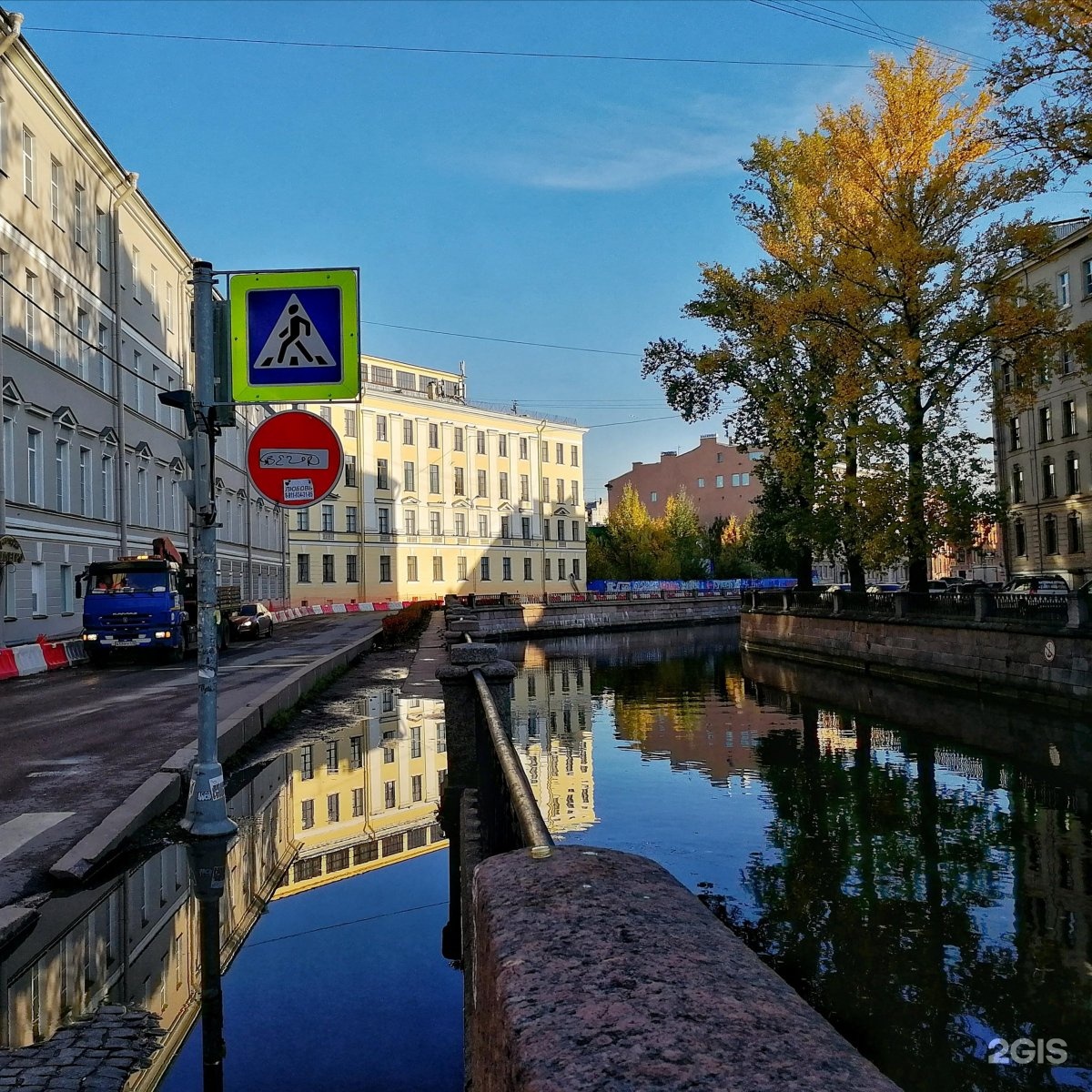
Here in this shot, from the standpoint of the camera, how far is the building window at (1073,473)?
41.7m

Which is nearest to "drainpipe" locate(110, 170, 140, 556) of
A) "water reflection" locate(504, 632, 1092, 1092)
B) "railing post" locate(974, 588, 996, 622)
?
"water reflection" locate(504, 632, 1092, 1092)

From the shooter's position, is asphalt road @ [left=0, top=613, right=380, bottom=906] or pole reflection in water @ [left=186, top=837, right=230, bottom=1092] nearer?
pole reflection in water @ [left=186, top=837, right=230, bottom=1092]

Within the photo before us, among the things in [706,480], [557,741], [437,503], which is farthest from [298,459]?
[706,480]

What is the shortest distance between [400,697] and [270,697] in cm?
435

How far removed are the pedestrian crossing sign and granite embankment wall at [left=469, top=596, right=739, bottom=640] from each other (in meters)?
36.9

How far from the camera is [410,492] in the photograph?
223 feet

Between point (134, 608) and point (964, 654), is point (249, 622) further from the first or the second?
point (964, 654)

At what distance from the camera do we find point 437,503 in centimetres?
6969

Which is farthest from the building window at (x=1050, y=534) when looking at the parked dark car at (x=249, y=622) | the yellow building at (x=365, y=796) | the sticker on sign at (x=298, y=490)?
the sticker on sign at (x=298, y=490)

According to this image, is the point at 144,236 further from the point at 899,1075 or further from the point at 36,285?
the point at 899,1075

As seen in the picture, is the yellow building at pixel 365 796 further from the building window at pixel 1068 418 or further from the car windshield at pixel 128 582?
the building window at pixel 1068 418

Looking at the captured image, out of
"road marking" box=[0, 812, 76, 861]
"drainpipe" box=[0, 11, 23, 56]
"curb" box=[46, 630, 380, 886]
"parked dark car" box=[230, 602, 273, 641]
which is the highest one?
"drainpipe" box=[0, 11, 23, 56]

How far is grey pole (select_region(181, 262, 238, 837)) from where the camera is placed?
677 centimetres

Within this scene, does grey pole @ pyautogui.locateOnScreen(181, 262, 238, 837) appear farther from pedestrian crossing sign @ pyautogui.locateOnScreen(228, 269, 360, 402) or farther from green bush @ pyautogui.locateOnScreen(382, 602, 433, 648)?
green bush @ pyautogui.locateOnScreen(382, 602, 433, 648)
